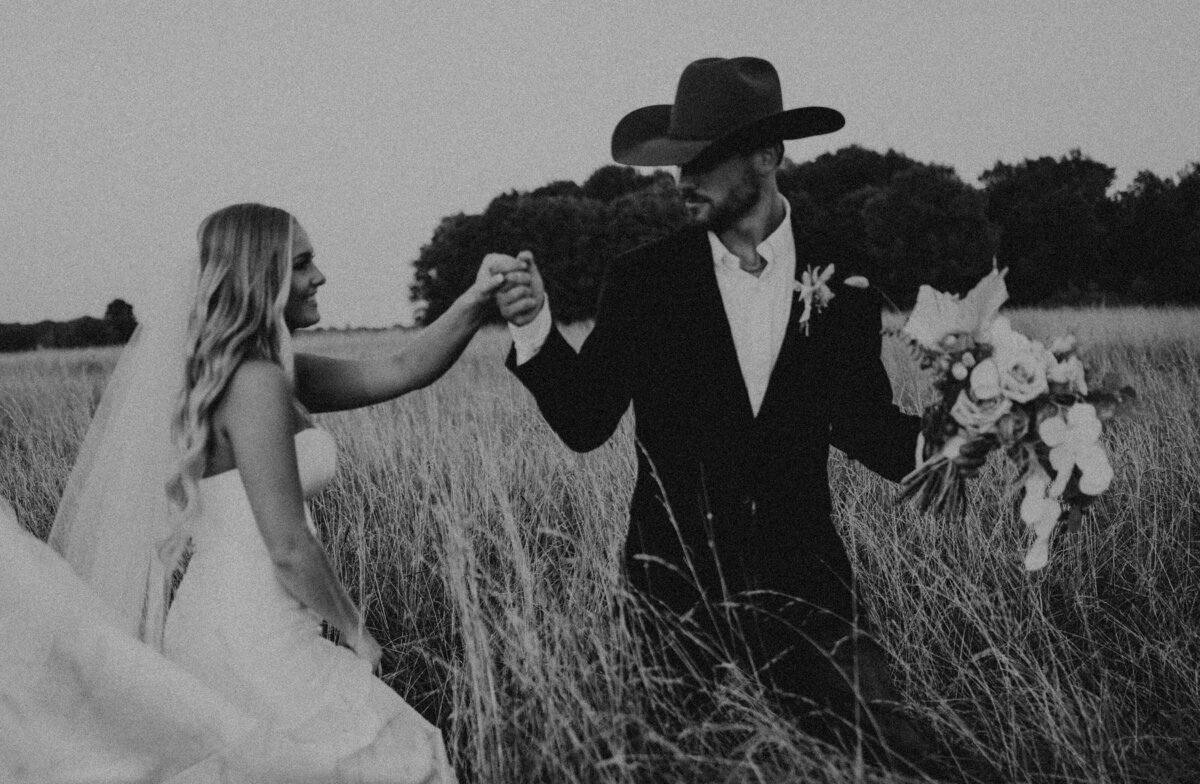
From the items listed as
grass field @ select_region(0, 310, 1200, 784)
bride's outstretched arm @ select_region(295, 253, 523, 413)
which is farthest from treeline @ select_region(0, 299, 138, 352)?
bride's outstretched arm @ select_region(295, 253, 523, 413)

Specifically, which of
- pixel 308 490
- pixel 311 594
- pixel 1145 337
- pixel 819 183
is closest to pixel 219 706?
pixel 311 594

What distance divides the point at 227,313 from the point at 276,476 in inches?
17.6

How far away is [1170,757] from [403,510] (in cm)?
321

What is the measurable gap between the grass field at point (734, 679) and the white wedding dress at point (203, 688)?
29cm

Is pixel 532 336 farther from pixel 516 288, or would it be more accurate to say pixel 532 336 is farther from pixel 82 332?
pixel 82 332

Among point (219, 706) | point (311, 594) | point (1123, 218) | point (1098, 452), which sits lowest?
point (219, 706)

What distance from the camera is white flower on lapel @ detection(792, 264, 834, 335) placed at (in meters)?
2.46

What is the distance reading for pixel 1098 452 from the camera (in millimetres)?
2244

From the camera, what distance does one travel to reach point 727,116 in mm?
2646

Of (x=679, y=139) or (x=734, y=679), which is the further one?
(x=679, y=139)

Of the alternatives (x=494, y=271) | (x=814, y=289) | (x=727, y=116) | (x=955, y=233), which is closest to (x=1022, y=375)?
(x=814, y=289)

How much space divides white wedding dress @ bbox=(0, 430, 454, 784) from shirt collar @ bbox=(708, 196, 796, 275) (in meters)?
1.38

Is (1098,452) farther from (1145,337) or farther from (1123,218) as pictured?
(1123,218)

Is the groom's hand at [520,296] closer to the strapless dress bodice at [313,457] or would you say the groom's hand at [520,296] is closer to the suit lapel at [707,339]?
the suit lapel at [707,339]
